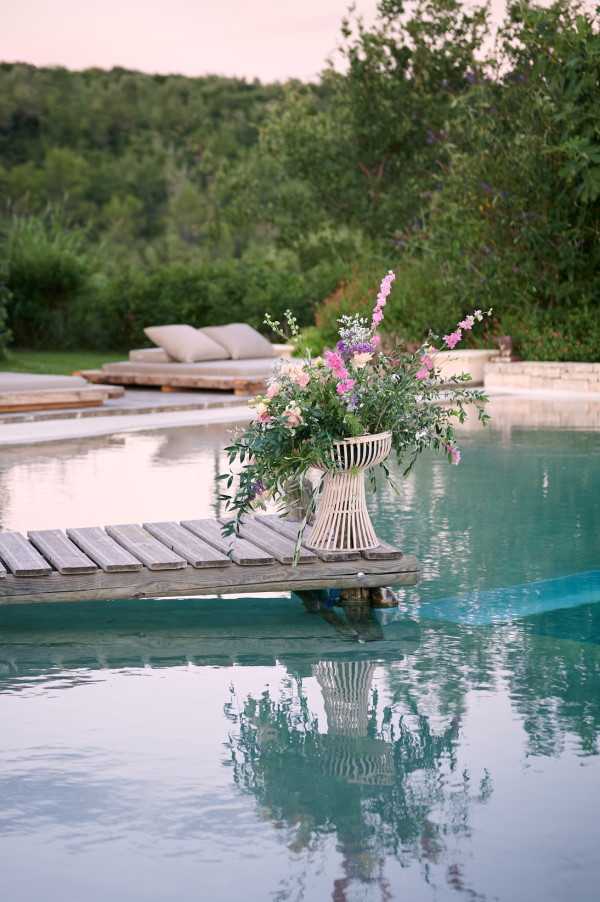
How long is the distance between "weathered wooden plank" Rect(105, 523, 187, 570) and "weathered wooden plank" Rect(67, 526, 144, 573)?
35mm

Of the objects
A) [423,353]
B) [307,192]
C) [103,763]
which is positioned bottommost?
[103,763]

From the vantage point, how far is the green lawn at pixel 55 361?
1844 centimetres

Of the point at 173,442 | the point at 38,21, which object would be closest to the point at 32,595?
the point at 173,442

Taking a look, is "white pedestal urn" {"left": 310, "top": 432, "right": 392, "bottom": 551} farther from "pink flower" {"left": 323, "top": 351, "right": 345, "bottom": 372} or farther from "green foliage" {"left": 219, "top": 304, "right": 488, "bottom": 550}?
"pink flower" {"left": 323, "top": 351, "right": 345, "bottom": 372}

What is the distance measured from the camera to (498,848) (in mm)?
3385

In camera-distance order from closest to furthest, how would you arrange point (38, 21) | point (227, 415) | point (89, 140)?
point (227, 415)
point (38, 21)
point (89, 140)

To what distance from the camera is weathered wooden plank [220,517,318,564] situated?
18.5 ft

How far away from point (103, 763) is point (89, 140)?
36.6 m

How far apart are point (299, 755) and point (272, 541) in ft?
6.33

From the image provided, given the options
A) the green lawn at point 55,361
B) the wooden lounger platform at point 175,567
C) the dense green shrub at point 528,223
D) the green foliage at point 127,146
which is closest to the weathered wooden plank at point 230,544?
the wooden lounger platform at point 175,567

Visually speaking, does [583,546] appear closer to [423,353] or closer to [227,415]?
[423,353]

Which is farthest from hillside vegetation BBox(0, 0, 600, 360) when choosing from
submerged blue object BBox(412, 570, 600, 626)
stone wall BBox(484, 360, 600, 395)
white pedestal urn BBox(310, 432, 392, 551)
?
white pedestal urn BBox(310, 432, 392, 551)

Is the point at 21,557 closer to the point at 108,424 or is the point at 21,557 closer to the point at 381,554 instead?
the point at 381,554

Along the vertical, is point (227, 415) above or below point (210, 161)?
below
